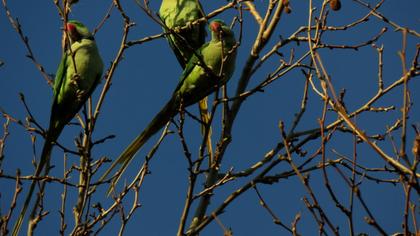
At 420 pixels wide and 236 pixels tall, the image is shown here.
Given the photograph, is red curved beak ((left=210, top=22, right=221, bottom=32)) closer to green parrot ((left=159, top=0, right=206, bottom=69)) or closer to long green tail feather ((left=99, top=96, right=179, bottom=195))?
long green tail feather ((left=99, top=96, right=179, bottom=195))

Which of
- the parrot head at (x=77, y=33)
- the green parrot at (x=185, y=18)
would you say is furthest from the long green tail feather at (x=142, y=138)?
the green parrot at (x=185, y=18)

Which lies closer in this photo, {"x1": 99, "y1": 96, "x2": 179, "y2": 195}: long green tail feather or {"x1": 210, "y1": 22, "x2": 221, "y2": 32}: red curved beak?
{"x1": 99, "y1": 96, "x2": 179, "y2": 195}: long green tail feather

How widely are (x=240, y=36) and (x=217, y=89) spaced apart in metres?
0.40

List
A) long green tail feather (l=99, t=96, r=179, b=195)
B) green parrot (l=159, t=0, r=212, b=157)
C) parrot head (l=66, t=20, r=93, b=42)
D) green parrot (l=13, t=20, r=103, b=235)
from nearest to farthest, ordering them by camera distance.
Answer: long green tail feather (l=99, t=96, r=179, b=195) < green parrot (l=13, t=20, r=103, b=235) < parrot head (l=66, t=20, r=93, b=42) < green parrot (l=159, t=0, r=212, b=157)

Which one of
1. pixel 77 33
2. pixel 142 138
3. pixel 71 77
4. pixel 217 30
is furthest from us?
pixel 77 33

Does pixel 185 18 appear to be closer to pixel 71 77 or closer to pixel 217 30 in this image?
pixel 217 30

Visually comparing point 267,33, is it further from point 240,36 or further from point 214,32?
point 214,32

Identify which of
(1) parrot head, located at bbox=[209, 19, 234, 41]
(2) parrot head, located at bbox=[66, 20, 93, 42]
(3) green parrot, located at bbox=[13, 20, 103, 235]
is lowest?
(1) parrot head, located at bbox=[209, 19, 234, 41]

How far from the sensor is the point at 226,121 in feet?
13.5

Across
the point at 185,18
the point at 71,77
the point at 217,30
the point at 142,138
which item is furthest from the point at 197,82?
the point at 185,18

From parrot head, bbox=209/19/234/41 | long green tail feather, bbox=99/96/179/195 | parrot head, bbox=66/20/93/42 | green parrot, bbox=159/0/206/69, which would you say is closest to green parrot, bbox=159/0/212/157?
green parrot, bbox=159/0/206/69

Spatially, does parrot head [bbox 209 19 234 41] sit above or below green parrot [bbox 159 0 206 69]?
below

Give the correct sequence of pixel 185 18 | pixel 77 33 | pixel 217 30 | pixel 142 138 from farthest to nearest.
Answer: pixel 185 18 < pixel 77 33 < pixel 217 30 < pixel 142 138

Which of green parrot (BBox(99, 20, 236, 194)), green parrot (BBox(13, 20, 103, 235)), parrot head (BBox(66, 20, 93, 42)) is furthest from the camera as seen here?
parrot head (BBox(66, 20, 93, 42))
